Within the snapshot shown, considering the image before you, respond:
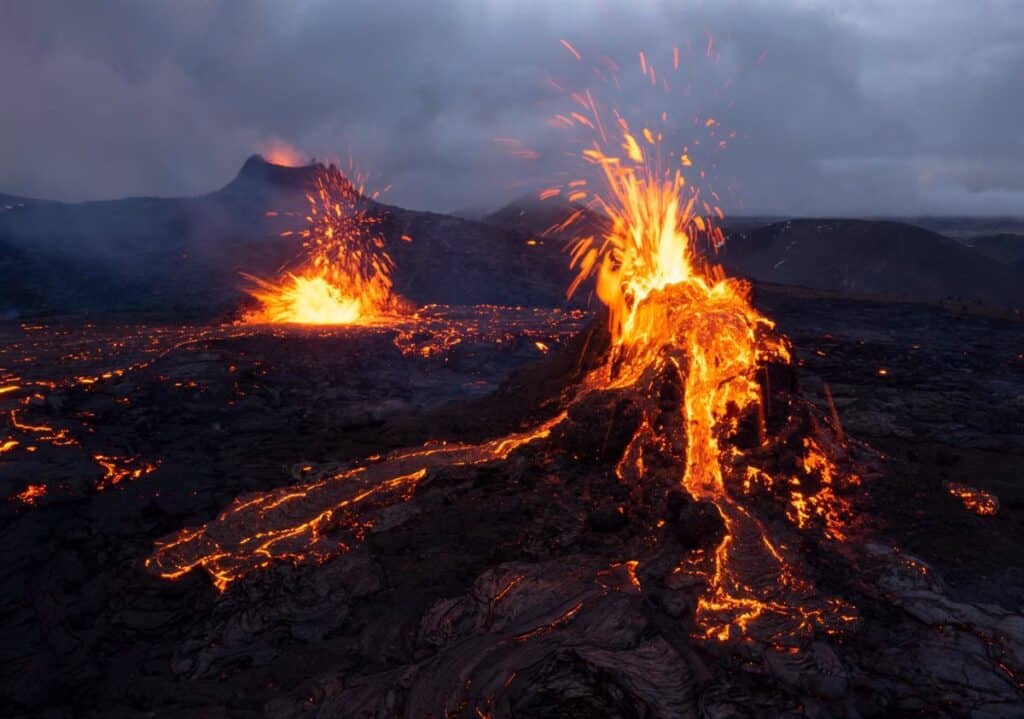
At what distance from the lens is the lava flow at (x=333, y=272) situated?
78.4ft

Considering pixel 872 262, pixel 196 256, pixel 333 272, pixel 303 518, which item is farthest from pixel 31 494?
pixel 872 262

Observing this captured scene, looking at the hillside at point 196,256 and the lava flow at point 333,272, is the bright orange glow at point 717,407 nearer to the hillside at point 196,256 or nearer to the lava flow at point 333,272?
the lava flow at point 333,272

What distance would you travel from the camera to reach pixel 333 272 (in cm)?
3403

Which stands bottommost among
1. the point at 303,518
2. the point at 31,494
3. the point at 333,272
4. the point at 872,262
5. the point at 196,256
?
the point at 303,518

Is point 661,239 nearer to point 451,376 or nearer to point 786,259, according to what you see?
point 451,376

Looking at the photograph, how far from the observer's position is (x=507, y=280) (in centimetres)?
3781


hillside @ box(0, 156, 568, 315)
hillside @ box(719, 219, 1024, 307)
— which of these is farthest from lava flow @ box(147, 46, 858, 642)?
hillside @ box(719, 219, 1024, 307)

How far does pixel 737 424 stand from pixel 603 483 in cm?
203

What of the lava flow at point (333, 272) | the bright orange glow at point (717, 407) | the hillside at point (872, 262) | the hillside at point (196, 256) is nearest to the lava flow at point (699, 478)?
the bright orange glow at point (717, 407)

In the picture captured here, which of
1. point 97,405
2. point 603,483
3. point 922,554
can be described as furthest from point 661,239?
point 97,405

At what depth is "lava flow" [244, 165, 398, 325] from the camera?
941 inches

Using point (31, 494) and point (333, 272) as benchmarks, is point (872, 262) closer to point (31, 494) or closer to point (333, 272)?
point (333, 272)

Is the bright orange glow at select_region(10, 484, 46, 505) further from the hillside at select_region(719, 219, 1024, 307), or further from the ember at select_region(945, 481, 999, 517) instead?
the hillside at select_region(719, 219, 1024, 307)

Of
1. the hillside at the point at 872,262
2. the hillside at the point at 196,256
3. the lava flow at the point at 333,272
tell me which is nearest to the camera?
the lava flow at the point at 333,272
